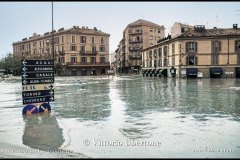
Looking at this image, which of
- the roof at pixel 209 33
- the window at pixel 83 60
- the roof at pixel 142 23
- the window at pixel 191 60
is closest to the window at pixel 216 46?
the roof at pixel 209 33

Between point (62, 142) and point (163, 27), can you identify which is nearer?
point (62, 142)

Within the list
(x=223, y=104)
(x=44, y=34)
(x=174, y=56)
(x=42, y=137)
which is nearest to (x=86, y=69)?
(x=44, y=34)

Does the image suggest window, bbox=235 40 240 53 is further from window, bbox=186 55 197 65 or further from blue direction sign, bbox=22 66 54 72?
blue direction sign, bbox=22 66 54 72

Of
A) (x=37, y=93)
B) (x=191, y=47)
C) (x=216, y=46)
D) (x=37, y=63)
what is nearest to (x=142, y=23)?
(x=191, y=47)

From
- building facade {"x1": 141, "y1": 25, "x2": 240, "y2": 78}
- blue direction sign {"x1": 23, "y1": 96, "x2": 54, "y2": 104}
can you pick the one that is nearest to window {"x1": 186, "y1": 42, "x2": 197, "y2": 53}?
Result: building facade {"x1": 141, "y1": 25, "x2": 240, "y2": 78}

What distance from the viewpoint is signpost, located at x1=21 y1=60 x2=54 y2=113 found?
15.6 metres

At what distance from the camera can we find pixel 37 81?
52.4ft

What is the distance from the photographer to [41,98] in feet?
53.1

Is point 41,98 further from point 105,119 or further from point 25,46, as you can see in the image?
point 25,46

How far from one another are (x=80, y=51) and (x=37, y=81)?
91.6 m

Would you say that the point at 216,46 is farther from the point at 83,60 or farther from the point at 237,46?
the point at 83,60

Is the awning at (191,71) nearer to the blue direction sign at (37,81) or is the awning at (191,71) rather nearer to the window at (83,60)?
the blue direction sign at (37,81)

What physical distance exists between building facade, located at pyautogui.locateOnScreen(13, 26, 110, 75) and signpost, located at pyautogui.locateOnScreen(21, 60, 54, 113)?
88.9m

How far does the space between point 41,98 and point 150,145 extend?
27.1 feet
